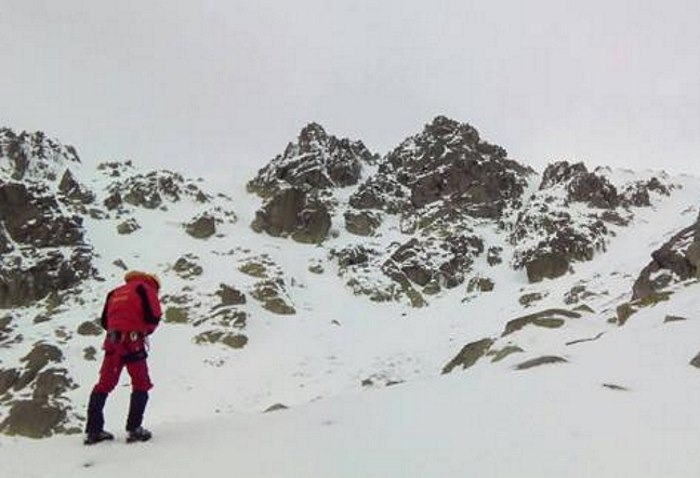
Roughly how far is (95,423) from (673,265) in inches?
897

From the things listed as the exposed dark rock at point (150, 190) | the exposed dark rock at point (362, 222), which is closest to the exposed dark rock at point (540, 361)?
the exposed dark rock at point (362, 222)

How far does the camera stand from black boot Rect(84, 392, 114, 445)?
8961 mm

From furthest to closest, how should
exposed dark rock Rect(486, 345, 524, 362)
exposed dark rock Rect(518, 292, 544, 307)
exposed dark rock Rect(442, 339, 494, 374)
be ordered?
exposed dark rock Rect(518, 292, 544, 307), exposed dark rock Rect(442, 339, 494, 374), exposed dark rock Rect(486, 345, 524, 362)

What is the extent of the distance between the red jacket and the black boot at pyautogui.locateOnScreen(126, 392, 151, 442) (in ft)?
2.70

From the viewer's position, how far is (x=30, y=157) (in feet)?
268

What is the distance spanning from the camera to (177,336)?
151ft

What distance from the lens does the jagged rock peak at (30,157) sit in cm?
8031

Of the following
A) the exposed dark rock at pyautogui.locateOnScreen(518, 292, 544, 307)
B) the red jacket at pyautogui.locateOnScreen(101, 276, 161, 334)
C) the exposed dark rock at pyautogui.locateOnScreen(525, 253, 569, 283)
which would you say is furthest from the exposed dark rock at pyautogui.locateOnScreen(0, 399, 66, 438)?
the exposed dark rock at pyautogui.locateOnScreen(525, 253, 569, 283)

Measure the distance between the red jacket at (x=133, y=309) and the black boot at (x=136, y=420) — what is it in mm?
823

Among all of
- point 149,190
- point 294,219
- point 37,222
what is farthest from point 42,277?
point 294,219

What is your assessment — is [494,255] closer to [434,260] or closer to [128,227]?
[434,260]

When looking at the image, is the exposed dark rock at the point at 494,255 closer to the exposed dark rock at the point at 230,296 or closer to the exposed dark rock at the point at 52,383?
the exposed dark rock at the point at 230,296

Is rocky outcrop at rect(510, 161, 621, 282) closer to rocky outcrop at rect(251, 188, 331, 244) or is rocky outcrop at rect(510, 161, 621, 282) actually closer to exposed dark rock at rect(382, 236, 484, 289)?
exposed dark rock at rect(382, 236, 484, 289)

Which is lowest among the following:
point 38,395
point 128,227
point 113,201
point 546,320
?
point 546,320
